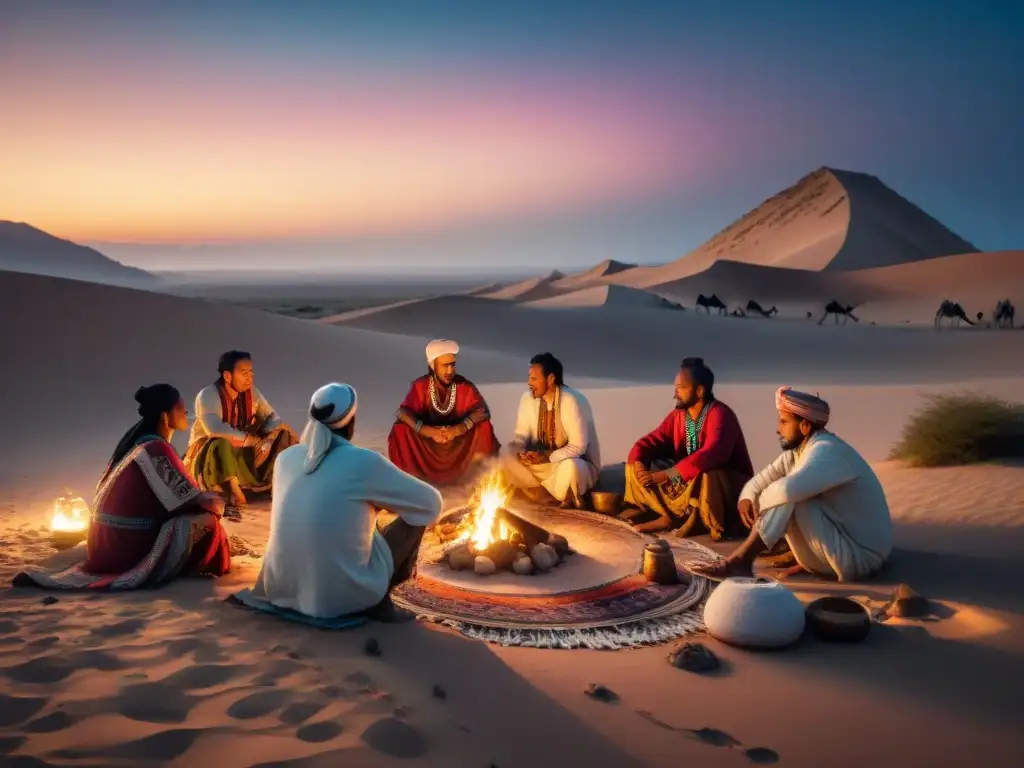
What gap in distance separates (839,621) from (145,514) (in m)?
3.91

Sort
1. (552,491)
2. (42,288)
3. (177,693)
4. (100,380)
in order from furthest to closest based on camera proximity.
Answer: (42,288)
(100,380)
(552,491)
(177,693)

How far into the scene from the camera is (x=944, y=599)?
5.40m

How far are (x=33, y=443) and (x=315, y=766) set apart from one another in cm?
1058

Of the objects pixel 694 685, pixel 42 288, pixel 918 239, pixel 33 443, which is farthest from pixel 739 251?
pixel 694 685

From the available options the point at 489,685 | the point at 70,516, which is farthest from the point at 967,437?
the point at 70,516

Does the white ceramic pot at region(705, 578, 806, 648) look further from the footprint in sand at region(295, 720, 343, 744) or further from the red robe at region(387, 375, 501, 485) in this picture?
the red robe at region(387, 375, 501, 485)

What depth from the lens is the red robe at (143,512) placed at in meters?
5.31

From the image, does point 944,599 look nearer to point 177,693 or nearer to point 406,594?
point 406,594

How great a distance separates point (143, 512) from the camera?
5.35m

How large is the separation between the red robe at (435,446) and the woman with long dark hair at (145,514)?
10.8ft

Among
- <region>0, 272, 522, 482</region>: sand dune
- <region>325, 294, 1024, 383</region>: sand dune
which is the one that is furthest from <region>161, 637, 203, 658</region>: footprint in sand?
<region>325, 294, 1024, 383</region>: sand dune

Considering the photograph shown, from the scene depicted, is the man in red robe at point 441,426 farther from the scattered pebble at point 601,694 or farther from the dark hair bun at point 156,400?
the scattered pebble at point 601,694

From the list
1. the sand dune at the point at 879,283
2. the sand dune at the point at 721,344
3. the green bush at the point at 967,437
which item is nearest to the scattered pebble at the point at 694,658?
the green bush at the point at 967,437

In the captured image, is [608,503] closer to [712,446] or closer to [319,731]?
[712,446]
